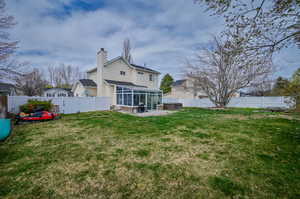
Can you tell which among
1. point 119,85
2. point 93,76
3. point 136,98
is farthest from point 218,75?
point 93,76

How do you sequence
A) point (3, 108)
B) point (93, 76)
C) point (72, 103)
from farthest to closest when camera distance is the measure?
1. point (93, 76)
2. point (72, 103)
3. point (3, 108)

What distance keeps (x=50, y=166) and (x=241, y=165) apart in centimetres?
439

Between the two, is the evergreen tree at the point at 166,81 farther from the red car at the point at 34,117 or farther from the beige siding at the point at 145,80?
the red car at the point at 34,117

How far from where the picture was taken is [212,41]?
42.7 feet

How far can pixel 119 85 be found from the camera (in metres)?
13.8

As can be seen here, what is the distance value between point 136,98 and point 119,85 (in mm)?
2808

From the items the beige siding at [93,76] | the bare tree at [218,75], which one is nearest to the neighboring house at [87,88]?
the beige siding at [93,76]

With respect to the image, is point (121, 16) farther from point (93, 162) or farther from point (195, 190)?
point (195, 190)

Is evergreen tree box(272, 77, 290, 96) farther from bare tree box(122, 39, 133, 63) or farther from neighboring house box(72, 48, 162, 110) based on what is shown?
bare tree box(122, 39, 133, 63)

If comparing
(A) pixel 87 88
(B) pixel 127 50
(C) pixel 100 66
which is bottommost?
(A) pixel 87 88

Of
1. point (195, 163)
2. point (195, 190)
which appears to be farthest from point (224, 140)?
point (195, 190)

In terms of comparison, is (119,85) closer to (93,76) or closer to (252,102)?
(93,76)

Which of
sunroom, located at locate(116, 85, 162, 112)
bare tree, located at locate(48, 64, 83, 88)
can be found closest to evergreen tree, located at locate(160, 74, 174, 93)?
sunroom, located at locate(116, 85, 162, 112)

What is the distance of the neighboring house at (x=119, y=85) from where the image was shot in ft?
42.9
